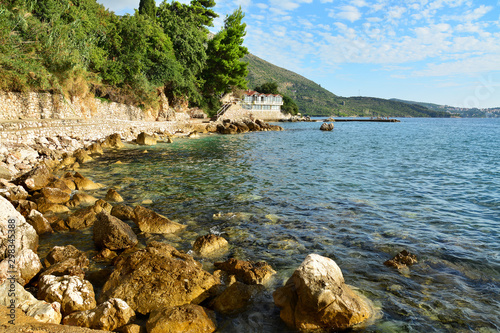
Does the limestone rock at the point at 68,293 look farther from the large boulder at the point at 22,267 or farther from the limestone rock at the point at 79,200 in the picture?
the limestone rock at the point at 79,200

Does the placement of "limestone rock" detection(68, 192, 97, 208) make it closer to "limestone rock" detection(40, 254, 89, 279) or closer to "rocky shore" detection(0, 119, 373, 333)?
"rocky shore" detection(0, 119, 373, 333)

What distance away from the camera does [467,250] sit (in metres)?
8.02

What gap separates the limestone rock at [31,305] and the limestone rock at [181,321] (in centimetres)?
149

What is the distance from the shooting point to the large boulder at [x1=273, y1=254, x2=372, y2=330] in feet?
16.4

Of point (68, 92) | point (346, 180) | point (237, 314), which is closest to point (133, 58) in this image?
point (68, 92)

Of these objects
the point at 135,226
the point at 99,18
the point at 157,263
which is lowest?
the point at 135,226

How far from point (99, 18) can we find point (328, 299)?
1736 inches

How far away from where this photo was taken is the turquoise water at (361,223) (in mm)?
5691

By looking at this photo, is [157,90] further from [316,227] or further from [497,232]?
[497,232]

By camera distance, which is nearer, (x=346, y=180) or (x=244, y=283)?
(x=244, y=283)

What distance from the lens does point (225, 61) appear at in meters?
60.4

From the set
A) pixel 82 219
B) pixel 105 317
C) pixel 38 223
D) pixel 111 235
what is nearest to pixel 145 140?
pixel 82 219

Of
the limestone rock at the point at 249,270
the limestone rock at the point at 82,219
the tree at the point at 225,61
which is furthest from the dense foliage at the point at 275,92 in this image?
the limestone rock at the point at 249,270

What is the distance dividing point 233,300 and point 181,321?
1189 millimetres
